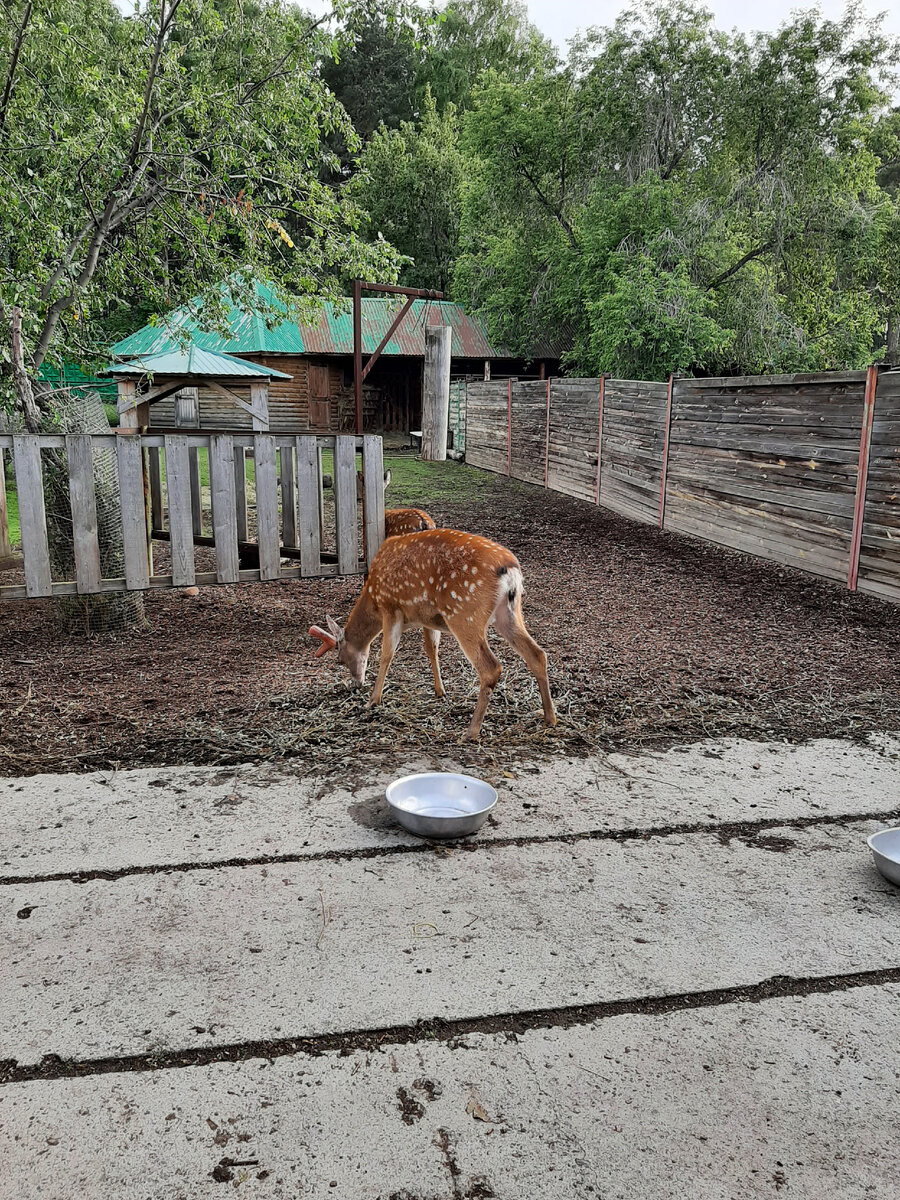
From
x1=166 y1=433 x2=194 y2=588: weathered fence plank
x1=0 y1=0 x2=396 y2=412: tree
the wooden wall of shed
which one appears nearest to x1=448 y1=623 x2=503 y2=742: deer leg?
x1=166 y1=433 x2=194 y2=588: weathered fence plank

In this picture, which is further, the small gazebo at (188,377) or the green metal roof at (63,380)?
the small gazebo at (188,377)

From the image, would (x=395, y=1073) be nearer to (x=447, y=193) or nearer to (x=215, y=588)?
(x=215, y=588)

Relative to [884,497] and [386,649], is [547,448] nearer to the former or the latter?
[884,497]

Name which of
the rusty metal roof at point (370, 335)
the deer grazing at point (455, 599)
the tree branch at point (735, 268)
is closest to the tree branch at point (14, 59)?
the deer grazing at point (455, 599)

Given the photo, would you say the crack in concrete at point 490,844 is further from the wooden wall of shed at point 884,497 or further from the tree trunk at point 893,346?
the tree trunk at point 893,346

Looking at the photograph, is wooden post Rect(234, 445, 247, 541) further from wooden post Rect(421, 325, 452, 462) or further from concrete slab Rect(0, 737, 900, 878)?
wooden post Rect(421, 325, 452, 462)

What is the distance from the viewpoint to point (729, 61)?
21.8 meters

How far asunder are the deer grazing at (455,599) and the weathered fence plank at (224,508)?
1.44 metres

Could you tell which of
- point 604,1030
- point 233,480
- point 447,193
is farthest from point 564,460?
point 447,193

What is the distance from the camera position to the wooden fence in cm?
557

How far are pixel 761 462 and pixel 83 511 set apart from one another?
6449mm

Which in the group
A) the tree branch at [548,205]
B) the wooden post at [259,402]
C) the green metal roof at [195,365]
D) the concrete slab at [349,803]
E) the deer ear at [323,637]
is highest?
the tree branch at [548,205]

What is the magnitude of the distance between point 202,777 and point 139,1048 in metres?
1.81

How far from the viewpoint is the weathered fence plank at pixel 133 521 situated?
5.76 meters
